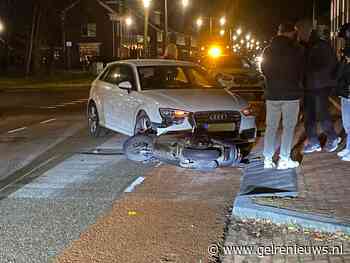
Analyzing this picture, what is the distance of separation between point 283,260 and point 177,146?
13.2 ft

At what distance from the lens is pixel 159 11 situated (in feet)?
266

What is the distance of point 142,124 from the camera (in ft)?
33.1

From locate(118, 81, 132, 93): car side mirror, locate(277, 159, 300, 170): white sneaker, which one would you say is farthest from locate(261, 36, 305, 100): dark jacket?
locate(118, 81, 132, 93): car side mirror

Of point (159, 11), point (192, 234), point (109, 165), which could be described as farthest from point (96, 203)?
point (159, 11)

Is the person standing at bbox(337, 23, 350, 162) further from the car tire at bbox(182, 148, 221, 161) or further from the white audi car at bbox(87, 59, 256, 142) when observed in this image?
the car tire at bbox(182, 148, 221, 161)

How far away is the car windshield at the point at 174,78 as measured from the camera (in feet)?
35.4

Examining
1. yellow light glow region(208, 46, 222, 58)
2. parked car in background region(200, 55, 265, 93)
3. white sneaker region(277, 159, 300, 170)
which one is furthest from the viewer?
yellow light glow region(208, 46, 222, 58)

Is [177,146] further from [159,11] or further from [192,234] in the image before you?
[159,11]

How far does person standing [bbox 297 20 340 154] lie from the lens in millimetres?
8984

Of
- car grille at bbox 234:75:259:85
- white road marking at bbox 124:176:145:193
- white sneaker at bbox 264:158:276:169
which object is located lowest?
white road marking at bbox 124:176:145:193

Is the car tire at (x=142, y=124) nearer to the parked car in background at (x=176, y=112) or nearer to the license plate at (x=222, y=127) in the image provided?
the parked car in background at (x=176, y=112)

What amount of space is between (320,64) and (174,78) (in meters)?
3.09

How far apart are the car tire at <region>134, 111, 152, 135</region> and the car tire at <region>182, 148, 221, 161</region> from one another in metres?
1.41

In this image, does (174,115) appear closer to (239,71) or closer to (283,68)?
(283,68)
